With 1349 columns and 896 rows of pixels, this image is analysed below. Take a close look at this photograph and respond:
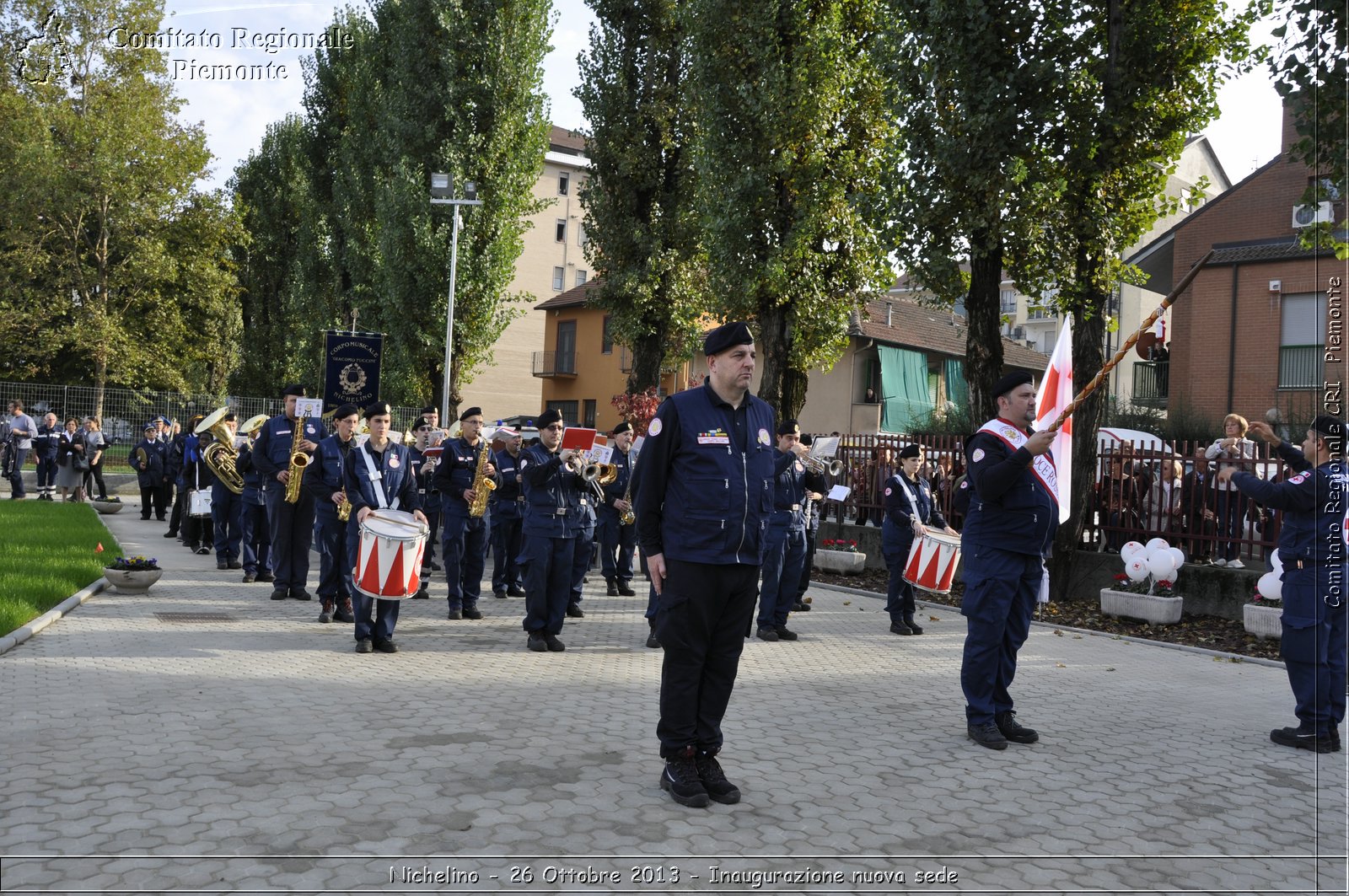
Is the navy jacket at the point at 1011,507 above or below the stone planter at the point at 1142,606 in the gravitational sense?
above

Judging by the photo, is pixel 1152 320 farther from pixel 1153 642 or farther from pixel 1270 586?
pixel 1153 642

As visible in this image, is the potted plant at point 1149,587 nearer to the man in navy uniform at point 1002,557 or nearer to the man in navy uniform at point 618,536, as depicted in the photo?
the man in navy uniform at point 618,536

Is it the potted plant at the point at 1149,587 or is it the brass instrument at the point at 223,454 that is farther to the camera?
the brass instrument at the point at 223,454

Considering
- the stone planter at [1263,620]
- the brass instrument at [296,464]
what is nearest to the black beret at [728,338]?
the brass instrument at [296,464]

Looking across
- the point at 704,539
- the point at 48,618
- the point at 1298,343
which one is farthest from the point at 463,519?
the point at 1298,343

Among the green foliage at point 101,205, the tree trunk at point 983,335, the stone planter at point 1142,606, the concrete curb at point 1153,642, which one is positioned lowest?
the concrete curb at point 1153,642

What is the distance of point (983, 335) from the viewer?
14.1m

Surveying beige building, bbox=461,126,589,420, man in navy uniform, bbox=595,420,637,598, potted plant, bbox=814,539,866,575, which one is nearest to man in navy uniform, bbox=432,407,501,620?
man in navy uniform, bbox=595,420,637,598

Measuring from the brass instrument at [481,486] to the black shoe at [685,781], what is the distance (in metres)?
6.29

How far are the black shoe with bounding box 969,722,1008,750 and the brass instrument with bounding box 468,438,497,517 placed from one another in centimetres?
606

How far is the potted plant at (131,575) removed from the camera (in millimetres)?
11367

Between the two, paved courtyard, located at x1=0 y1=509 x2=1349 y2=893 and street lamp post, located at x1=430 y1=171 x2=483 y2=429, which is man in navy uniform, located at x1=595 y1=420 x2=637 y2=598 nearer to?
paved courtyard, located at x1=0 y1=509 x2=1349 y2=893

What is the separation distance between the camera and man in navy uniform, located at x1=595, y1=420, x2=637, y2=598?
13.5m

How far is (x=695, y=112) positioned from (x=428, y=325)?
10896mm
